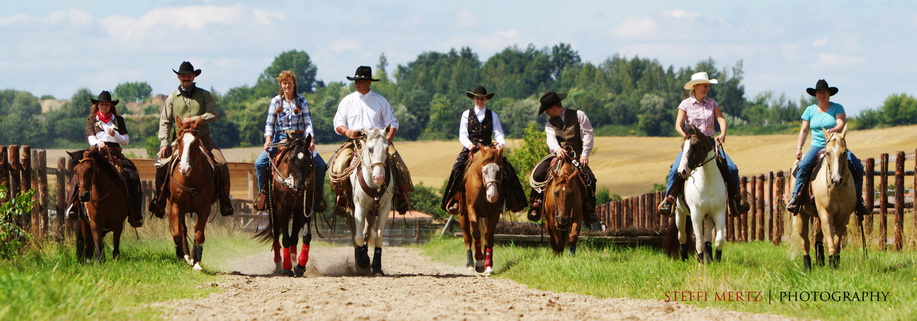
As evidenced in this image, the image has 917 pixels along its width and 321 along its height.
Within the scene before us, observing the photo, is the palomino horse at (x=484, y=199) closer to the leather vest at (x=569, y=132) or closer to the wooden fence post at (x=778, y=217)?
the leather vest at (x=569, y=132)

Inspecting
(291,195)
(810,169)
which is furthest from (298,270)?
(810,169)

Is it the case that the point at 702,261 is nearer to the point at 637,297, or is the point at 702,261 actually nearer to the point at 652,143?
the point at 637,297

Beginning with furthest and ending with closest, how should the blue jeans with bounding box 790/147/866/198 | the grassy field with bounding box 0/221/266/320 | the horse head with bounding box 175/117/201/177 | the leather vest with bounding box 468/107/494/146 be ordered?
1. the leather vest with bounding box 468/107/494/146
2. the horse head with bounding box 175/117/201/177
3. the blue jeans with bounding box 790/147/866/198
4. the grassy field with bounding box 0/221/266/320

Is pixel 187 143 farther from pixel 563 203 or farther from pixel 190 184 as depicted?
pixel 563 203

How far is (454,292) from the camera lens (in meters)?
11.5

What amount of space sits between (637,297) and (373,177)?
14.6 feet

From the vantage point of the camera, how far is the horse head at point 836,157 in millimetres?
13039

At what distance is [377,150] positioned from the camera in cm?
1410

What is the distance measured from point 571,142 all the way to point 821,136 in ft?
11.6

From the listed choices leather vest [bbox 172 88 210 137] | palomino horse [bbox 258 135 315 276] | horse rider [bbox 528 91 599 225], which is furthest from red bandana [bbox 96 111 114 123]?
horse rider [bbox 528 91 599 225]

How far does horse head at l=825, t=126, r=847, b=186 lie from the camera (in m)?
13.0

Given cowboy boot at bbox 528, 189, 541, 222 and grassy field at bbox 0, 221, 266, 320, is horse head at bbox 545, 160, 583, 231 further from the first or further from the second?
grassy field at bbox 0, 221, 266, 320

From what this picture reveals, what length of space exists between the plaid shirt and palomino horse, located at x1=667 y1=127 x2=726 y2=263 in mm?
4920

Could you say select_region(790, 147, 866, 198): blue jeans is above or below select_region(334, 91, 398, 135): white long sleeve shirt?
below
